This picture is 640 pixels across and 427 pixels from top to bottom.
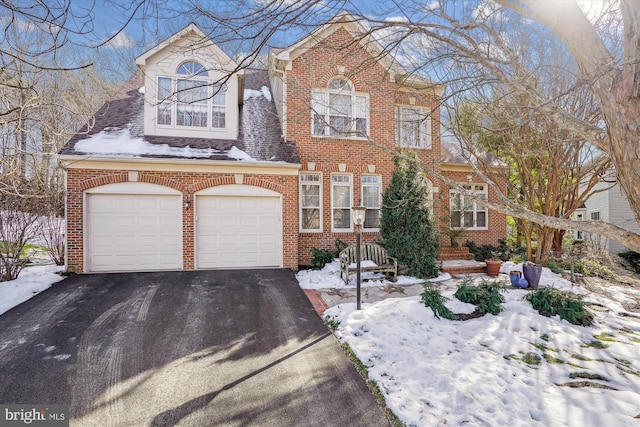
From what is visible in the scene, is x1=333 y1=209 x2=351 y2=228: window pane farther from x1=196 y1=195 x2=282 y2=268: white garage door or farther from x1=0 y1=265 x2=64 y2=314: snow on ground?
x1=0 y1=265 x2=64 y2=314: snow on ground

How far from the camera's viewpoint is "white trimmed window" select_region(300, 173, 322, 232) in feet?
32.9

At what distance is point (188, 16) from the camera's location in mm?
3471

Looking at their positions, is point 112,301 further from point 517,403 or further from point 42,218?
point 517,403

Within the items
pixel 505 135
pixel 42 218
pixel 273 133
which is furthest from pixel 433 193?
pixel 42 218

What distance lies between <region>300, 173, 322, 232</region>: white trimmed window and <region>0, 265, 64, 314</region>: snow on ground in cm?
663

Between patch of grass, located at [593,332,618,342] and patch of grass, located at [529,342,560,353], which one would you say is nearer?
patch of grass, located at [529,342,560,353]

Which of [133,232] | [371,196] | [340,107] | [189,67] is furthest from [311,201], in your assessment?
[189,67]

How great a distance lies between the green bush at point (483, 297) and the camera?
5.41 meters

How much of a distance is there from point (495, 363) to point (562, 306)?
8.66 ft

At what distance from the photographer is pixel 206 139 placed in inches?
361

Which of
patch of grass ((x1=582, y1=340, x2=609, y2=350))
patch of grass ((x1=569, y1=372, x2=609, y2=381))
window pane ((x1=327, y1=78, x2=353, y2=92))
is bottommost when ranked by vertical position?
patch of grass ((x1=569, y1=372, x2=609, y2=381))

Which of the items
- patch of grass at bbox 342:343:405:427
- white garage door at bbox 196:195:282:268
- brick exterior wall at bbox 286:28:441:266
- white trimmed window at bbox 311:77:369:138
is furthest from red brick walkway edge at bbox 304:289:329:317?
white trimmed window at bbox 311:77:369:138

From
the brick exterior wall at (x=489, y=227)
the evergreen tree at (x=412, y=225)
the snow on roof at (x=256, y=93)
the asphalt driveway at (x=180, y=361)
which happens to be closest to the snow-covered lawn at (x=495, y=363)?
the asphalt driveway at (x=180, y=361)

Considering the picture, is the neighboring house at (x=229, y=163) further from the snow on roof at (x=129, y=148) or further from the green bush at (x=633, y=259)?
the green bush at (x=633, y=259)
